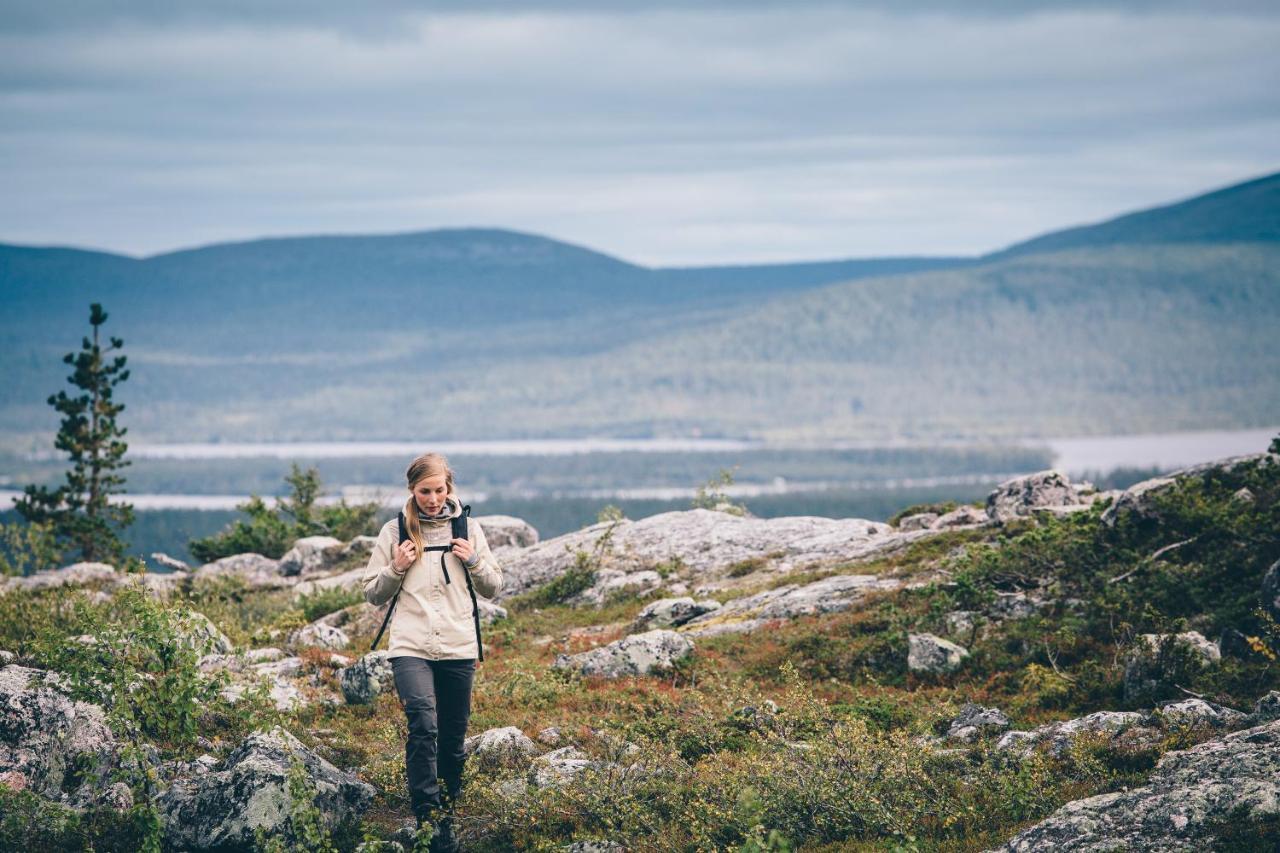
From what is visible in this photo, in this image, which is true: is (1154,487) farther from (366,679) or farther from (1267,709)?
(366,679)

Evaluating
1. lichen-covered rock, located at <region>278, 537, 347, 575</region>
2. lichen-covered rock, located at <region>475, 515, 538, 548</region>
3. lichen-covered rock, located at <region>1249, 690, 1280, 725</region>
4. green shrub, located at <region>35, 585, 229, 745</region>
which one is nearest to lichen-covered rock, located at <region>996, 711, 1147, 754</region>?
lichen-covered rock, located at <region>1249, 690, 1280, 725</region>

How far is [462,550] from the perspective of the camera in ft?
53.2

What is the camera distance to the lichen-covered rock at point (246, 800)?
1622cm

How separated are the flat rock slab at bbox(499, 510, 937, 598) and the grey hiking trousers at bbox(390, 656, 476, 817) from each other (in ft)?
60.1

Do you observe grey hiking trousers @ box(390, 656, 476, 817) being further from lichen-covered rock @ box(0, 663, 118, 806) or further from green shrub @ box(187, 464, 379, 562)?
green shrub @ box(187, 464, 379, 562)

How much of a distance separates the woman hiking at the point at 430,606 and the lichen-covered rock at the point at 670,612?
43.2 ft

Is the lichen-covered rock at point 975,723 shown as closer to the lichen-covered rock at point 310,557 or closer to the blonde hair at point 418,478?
the blonde hair at point 418,478

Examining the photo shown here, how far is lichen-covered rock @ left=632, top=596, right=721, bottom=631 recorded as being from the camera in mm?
29672

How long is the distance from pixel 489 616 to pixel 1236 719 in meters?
17.8

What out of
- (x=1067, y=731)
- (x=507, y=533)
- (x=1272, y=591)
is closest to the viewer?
(x=1067, y=731)

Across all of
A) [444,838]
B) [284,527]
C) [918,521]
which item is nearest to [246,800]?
[444,838]

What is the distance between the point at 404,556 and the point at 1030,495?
22.3 metres

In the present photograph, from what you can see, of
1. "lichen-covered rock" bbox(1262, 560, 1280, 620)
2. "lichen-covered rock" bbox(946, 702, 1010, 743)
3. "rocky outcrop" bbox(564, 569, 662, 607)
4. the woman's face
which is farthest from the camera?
"rocky outcrop" bbox(564, 569, 662, 607)

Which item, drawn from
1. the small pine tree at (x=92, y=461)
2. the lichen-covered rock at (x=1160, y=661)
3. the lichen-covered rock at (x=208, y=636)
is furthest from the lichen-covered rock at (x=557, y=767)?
the small pine tree at (x=92, y=461)
